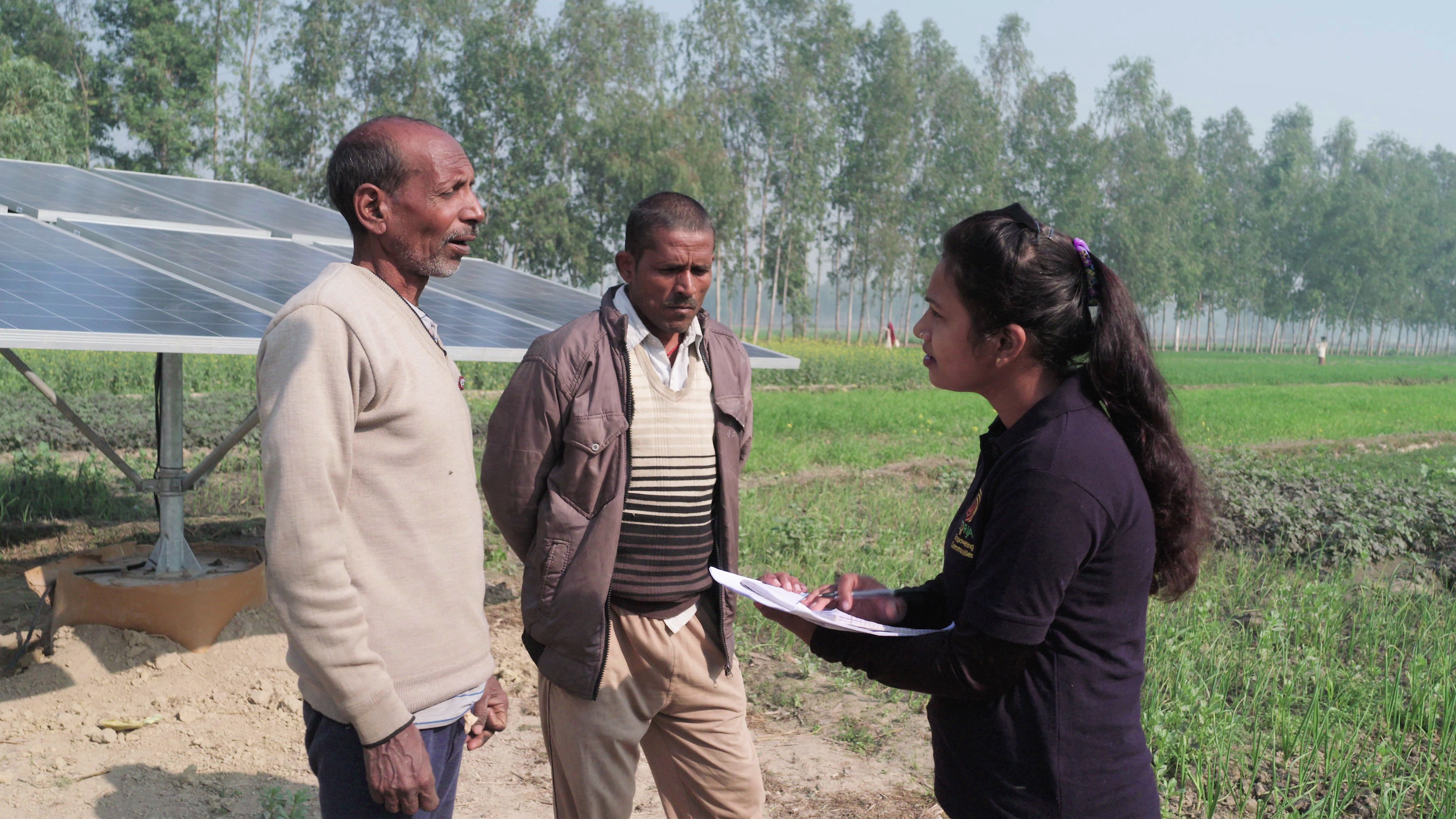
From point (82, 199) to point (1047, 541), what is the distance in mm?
8004

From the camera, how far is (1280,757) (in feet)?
14.2

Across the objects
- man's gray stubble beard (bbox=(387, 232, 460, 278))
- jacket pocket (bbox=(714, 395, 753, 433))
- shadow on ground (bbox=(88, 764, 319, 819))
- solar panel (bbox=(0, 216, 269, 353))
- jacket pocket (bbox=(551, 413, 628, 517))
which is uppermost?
man's gray stubble beard (bbox=(387, 232, 460, 278))

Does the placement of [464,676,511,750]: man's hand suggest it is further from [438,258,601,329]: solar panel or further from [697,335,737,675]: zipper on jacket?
[438,258,601,329]: solar panel

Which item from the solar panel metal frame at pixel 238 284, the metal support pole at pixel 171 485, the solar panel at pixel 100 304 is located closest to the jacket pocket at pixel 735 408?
the solar panel metal frame at pixel 238 284

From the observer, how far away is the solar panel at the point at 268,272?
4.68 m

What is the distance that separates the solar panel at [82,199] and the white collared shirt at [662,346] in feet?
16.7

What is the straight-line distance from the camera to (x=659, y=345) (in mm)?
3000

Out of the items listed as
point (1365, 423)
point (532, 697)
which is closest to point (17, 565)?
point (532, 697)

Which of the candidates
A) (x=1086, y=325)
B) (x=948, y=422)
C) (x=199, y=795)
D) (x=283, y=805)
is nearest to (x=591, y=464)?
(x=1086, y=325)

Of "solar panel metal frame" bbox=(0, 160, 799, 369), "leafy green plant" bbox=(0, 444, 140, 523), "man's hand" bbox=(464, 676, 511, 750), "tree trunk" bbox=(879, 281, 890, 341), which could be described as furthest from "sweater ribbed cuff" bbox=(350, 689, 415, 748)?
"tree trunk" bbox=(879, 281, 890, 341)

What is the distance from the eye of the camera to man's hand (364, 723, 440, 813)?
1850 mm

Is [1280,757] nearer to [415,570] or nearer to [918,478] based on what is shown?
[415,570]

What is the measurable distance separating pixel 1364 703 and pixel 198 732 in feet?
15.6

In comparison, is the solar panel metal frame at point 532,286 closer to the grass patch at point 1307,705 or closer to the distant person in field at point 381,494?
the grass patch at point 1307,705
